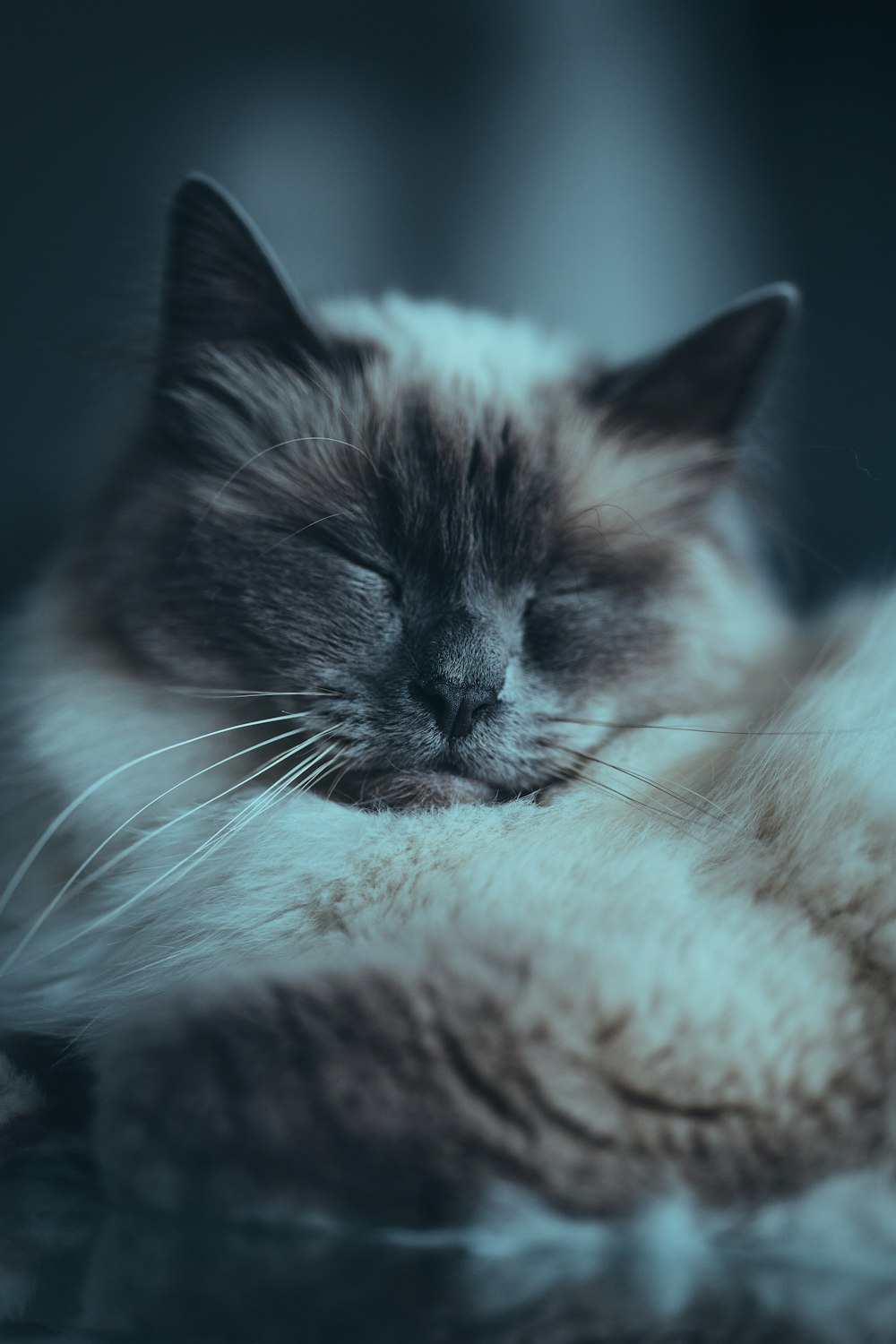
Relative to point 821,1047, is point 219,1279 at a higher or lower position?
lower

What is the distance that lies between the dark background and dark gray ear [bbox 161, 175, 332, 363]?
0.11 metres

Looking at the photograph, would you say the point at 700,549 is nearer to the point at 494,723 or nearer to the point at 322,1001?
the point at 494,723

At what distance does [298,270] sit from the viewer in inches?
54.8

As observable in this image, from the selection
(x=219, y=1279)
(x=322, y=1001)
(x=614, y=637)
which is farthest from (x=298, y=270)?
(x=219, y=1279)

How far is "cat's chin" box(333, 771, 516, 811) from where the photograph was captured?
0.88 m

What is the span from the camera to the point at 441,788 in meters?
0.88

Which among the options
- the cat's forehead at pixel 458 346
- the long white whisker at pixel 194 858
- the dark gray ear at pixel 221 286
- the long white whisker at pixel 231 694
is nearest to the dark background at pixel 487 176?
the dark gray ear at pixel 221 286

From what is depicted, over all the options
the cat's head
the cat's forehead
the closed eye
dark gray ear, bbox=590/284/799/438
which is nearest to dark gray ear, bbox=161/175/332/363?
the cat's head

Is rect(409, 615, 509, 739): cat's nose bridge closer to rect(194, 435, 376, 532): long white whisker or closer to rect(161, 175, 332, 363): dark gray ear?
rect(194, 435, 376, 532): long white whisker

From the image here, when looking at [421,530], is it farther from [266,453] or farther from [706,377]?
[706,377]

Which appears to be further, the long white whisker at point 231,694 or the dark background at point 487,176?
the dark background at point 487,176

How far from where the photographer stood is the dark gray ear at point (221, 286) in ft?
3.18

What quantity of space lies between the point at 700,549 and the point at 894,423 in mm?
363

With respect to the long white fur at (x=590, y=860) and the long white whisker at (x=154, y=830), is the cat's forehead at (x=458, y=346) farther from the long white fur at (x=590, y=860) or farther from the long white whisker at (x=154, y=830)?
the long white whisker at (x=154, y=830)
